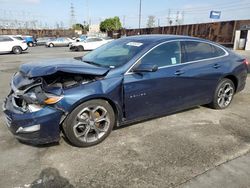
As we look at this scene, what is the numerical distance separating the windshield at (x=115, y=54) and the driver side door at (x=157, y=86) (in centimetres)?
24

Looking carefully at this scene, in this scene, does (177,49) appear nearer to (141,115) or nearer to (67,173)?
(141,115)

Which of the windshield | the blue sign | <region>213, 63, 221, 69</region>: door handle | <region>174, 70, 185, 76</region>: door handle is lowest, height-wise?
<region>174, 70, 185, 76</region>: door handle

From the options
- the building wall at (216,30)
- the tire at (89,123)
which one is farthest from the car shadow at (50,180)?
the building wall at (216,30)

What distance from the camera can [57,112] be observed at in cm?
291

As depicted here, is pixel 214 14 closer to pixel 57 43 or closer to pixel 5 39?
pixel 5 39

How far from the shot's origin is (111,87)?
328 centimetres

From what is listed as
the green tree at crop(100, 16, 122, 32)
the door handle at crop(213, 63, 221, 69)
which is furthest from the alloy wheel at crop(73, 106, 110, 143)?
the green tree at crop(100, 16, 122, 32)

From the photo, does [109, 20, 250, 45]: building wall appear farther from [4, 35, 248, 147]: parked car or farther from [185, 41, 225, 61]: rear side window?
[4, 35, 248, 147]: parked car

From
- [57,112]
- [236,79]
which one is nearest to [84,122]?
[57,112]

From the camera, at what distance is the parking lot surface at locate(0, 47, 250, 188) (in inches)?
104

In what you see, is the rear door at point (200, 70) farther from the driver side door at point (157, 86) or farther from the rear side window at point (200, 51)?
the driver side door at point (157, 86)

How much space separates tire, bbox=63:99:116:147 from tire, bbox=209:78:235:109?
2394 mm

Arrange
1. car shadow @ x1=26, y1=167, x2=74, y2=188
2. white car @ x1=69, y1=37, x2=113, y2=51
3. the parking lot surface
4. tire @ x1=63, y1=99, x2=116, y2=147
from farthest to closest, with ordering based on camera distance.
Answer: white car @ x1=69, y1=37, x2=113, y2=51, tire @ x1=63, y1=99, x2=116, y2=147, the parking lot surface, car shadow @ x1=26, y1=167, x2=74, y2=188

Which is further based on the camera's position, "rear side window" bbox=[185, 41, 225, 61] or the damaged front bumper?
"rear side window" bbox=[185, 41, 225, 61]
